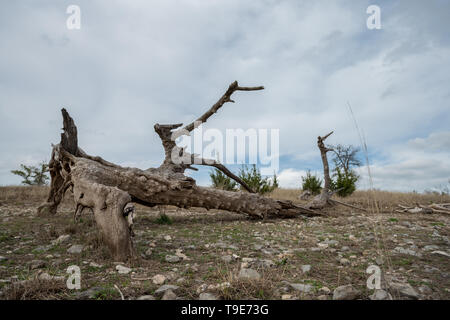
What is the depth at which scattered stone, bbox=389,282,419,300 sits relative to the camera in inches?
99.7

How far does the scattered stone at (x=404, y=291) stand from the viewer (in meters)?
2.53

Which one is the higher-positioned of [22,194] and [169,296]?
[22,194]

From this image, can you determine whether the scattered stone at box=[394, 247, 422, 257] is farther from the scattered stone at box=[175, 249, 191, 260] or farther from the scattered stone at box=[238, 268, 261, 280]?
the scattered stone at box=[175, 249, 191, 260]

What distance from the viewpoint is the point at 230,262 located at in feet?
12.0

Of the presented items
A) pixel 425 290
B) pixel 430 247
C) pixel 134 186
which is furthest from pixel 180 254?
pixel 430 247

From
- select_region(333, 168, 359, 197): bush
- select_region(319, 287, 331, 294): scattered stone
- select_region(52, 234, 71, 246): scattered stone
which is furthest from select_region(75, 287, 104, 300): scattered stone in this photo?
select_region(333, 168, 359, 197): bush

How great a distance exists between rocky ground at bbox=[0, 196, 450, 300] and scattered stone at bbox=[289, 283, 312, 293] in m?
0.01

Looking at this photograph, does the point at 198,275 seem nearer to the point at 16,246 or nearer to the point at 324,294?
the point at 324,294

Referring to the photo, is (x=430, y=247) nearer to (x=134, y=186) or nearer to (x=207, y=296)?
(x=207, y=296)

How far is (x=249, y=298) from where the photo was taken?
246cm

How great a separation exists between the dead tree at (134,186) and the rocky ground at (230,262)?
0.60 m

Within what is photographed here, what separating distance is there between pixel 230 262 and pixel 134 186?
3850mm

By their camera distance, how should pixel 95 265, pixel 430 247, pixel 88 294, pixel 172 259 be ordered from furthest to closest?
pixel 430 247
pixel 172 259
pixel 95 265
pixel 88 294
